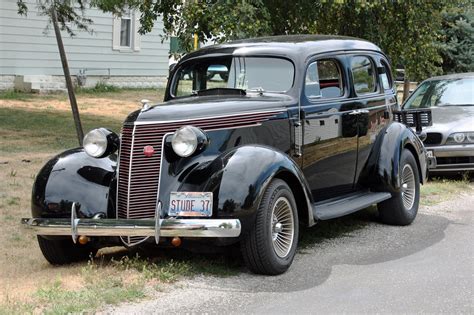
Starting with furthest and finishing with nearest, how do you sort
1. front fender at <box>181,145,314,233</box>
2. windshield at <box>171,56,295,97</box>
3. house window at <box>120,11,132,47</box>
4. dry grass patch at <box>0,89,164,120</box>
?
house window at <box>120,11,132,47</box> → dry grass patch at <box>0,89,164,120</box> → windshield at <box>171,56,295,97</box> → front fender at <box>181,145,314,233</box>

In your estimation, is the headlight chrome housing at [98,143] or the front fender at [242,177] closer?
the front fender at [242,177]

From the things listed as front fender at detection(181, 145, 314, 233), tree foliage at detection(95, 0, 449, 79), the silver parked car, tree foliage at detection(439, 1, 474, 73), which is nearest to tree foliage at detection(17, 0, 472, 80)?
tree foliage at detection(95, 0, 449, 79)

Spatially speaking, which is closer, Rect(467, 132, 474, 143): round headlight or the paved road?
the paved road

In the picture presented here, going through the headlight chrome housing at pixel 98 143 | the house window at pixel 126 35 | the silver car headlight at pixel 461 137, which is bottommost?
the silver car headlight at pixel 461 137

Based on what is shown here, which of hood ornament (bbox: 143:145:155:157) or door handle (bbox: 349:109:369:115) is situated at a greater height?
door handle (bbox: 349:109:369:115)

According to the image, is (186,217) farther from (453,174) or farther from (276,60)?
(453,174)

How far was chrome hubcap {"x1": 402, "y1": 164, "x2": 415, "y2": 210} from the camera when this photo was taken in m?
8.18

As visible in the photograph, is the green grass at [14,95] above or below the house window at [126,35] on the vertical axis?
below

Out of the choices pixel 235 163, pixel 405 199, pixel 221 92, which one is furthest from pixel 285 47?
pixel 405 199

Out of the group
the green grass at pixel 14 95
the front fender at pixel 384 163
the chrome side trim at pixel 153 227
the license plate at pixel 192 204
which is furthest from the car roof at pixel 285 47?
the green grass at pixel 14 95

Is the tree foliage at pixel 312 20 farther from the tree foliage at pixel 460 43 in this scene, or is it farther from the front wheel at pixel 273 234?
the tree foliage at pixel 460 43

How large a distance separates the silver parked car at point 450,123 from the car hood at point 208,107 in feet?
16.1

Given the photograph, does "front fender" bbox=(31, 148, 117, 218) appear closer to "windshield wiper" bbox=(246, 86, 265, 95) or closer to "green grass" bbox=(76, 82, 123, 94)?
"windshield wiper" bbox=(246, 86, 265, 95)

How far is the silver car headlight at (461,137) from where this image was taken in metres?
10.7
